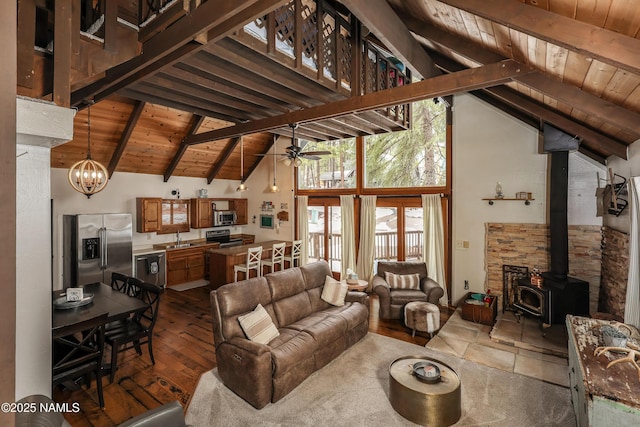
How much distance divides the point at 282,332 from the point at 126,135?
487cm

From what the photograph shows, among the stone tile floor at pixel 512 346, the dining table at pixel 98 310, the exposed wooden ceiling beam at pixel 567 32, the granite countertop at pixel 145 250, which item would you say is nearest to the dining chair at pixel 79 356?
the dining table at pixel 98 310

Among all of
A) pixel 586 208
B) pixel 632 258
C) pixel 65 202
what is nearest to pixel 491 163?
pixel 586 208

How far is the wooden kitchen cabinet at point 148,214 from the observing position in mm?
6918

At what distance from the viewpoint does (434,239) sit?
5992mm

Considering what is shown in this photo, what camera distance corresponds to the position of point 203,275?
7918 millimetres

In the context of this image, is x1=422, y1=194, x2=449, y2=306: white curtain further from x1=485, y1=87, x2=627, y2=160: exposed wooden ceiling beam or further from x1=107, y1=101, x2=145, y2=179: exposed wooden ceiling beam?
x1=107, y1=101, x2=145, y2=179: exposed wooden ceiling beam

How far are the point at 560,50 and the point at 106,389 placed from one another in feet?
17.0

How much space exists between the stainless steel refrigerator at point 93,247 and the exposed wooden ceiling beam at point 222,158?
8.55 ft

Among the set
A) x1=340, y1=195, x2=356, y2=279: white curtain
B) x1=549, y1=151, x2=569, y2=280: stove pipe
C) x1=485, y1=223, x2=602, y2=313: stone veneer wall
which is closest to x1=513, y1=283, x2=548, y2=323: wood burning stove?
x1=549, y1=151, x2=569, y2=280: stove pipe

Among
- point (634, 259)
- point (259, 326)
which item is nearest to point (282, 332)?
point (259, 326)

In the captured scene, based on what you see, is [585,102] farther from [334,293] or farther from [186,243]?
[186,243]

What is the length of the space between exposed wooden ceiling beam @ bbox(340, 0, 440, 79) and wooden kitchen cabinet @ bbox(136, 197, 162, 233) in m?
6.33

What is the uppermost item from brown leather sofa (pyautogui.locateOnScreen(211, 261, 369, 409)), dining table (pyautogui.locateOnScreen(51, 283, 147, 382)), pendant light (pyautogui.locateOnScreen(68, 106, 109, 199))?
pendant light (pyautogui.locateOnScreen(68, 106, 109, 199))

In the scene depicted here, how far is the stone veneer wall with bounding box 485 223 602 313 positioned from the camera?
468 centimetres
